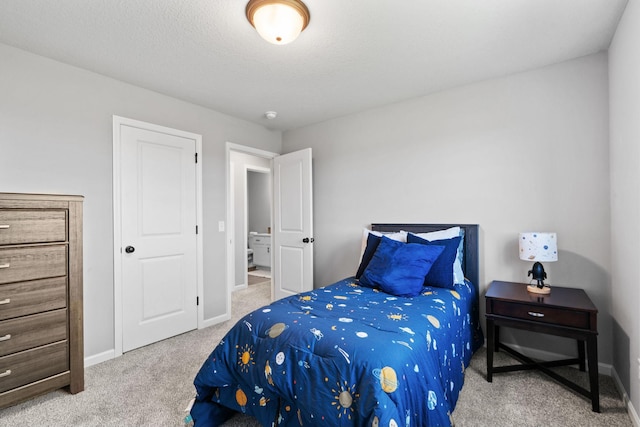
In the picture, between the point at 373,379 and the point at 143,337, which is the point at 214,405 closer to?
the point at 373,379

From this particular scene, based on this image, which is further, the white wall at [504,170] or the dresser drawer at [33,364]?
the white wall at [504,170]

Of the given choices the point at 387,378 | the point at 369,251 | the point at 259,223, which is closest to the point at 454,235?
the point at 369,251

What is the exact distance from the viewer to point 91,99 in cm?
255

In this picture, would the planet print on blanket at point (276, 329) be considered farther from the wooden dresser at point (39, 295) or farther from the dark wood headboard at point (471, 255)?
the dark wood headboard at point (471, 255)

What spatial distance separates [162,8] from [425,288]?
2569 millimetres

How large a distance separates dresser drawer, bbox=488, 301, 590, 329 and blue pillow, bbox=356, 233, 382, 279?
1.00 metres

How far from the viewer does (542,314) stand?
1982 mm

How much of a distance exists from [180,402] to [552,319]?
2.45 m

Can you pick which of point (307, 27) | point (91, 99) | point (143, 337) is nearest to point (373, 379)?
point (307, 27)

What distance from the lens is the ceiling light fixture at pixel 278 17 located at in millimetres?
1698

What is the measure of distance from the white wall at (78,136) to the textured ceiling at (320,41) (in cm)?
14

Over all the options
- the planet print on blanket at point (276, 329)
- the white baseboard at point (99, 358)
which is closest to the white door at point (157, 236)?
the white baseboard at point (99, 358)

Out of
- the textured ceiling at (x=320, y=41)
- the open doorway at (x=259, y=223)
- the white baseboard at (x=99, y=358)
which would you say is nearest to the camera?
the textured ceiling at (x=320, y=41)

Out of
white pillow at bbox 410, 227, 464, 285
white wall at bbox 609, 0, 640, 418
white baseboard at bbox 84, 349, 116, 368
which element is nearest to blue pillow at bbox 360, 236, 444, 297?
white pillow at bbox 410, 227, 464, 285
